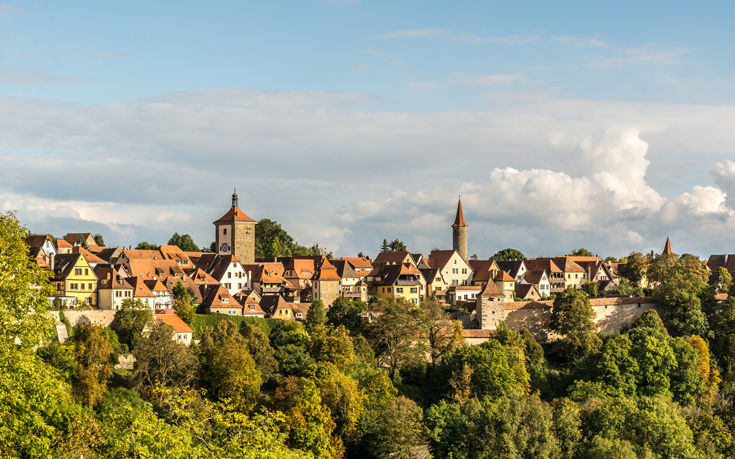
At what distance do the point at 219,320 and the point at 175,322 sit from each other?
362 cm

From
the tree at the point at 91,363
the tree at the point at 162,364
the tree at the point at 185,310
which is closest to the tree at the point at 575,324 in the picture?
the tree at the point at 185,310

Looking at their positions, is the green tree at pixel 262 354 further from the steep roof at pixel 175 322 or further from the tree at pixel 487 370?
the tree at pixel 487 370

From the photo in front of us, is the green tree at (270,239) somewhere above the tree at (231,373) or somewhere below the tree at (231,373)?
above

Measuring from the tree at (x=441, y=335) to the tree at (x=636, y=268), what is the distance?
101 feet

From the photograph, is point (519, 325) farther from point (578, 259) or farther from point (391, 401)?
point (578, 259)

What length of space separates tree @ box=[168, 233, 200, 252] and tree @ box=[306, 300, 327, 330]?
136 feet

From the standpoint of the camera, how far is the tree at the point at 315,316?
56.9 m

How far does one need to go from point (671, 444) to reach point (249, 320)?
26.2 metres

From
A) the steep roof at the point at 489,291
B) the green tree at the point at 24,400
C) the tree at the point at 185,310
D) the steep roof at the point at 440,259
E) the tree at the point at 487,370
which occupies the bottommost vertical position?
the tree at the point at 487,370

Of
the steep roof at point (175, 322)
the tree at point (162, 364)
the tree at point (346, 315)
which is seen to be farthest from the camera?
the tree at point (346, 315)

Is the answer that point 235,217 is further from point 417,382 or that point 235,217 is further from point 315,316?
point 417,382

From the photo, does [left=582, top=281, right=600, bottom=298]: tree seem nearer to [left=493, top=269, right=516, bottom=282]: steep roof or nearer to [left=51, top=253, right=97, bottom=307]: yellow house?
[left=493, top=269, right=516, bottom=282]: steep roof

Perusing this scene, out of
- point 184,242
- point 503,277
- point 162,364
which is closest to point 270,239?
point 184,242

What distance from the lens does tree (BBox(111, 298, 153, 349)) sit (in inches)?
1897
